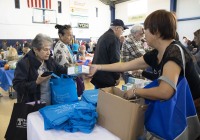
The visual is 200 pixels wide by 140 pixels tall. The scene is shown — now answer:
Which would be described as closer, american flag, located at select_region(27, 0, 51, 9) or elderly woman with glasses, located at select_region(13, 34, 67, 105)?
elderly woman with glasses, located at select_region(13, 34, 67, 105)

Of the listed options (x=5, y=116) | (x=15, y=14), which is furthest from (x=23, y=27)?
(x=5, y=116)

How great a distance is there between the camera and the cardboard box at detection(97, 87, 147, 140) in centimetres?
108

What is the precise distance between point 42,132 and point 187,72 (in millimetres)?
960

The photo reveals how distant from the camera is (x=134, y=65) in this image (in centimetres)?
161

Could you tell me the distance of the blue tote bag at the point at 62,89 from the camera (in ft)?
5.28

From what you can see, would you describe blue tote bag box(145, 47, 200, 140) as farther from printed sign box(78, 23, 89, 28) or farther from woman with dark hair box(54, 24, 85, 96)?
printed sign box(78, 23, 89, 28)

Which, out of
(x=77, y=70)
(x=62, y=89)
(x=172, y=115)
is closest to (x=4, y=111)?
(x=62, y=89)

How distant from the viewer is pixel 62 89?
63.9 inches

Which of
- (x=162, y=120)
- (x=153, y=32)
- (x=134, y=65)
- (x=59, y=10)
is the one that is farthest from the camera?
(x=59, y=10)

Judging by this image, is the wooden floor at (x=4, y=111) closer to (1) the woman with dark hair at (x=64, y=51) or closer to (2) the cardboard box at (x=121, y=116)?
(1) the woman with dark hair at (x=64, y=51)

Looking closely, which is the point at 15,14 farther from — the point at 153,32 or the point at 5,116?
the point at 153,32

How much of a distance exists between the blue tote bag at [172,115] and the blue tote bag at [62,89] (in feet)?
2.32

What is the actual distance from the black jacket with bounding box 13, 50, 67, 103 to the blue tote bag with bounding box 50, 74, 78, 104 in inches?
9.5

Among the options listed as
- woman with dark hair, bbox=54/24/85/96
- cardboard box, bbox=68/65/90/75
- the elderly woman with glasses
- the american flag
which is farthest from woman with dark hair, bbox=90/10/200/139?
the american flag
